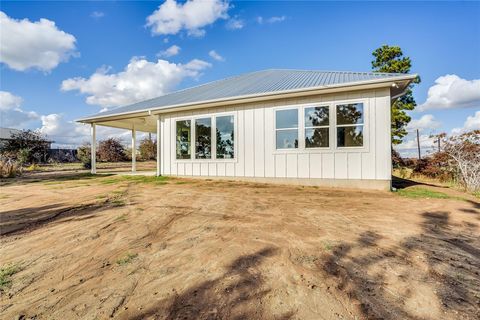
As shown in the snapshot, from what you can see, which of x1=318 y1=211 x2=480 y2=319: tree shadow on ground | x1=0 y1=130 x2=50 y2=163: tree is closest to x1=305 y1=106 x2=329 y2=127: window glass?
x1=318 y1=211 x2=480 y2=319: tree shadow on ground

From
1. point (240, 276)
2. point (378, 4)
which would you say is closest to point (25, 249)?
point (240, 276)

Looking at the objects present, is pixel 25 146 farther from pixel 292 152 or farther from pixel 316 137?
pixel 316 137

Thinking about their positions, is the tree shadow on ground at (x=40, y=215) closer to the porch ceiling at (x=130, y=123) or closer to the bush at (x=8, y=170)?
the porch ceiling at (x=130, y=123)

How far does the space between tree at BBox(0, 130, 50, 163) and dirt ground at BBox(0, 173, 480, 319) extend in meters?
16.6

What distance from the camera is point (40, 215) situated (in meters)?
3.87

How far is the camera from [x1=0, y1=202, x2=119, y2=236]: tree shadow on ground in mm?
3258

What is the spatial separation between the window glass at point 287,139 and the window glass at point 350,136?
1300 millimetres

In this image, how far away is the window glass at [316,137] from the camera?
23.0 feet

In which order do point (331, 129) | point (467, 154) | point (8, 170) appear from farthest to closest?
point (8, 170), point (467, 154), point (331, 129)

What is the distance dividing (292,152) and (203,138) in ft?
11.7

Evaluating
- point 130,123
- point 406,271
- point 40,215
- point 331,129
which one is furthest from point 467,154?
point 130,123

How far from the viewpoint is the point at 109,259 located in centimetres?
222

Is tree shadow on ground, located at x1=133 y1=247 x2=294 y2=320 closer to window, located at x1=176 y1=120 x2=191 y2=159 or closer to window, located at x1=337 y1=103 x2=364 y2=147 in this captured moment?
window, located at x1=337 y1=103 x2=364 y2=147

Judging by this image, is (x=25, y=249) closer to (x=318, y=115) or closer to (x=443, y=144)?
(x=318, y=115)
